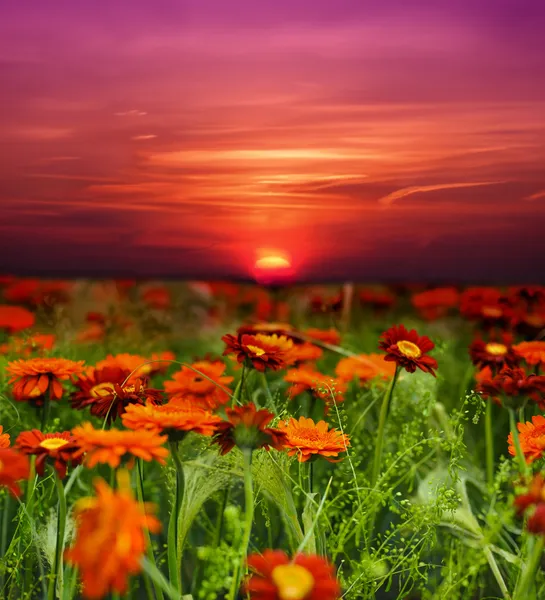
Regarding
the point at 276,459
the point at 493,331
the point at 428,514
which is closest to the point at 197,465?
the point at 276,459

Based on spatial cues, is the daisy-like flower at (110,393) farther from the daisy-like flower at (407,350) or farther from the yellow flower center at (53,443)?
the daisy-like flower at (407,350)

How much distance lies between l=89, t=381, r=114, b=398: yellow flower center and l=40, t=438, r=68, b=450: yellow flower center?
0.27 ft

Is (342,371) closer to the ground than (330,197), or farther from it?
closer to the ground

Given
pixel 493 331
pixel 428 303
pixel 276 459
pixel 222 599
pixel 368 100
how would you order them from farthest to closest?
pixel 428 303, pixel 493 331, pixel 368 100, pixel 222 599, pixel 276 459

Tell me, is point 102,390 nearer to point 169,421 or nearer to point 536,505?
point 169,421

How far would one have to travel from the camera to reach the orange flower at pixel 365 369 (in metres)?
0.72

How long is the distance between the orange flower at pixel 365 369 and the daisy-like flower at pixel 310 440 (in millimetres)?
181

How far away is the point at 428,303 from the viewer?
139cm

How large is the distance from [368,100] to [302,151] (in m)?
0.09

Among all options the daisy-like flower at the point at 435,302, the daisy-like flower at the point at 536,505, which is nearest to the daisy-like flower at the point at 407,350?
the daisy-like flower at the point at 536,505

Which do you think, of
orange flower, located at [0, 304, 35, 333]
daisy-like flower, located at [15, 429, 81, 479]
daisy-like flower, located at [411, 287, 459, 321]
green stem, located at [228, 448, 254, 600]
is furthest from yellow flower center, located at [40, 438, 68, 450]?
daisy-like flower, located at [411, 287, 459, 321]

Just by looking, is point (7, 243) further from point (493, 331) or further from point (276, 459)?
point (493, 331)

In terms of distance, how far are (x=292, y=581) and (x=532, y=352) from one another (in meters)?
0.45

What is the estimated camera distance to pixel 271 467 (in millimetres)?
519
